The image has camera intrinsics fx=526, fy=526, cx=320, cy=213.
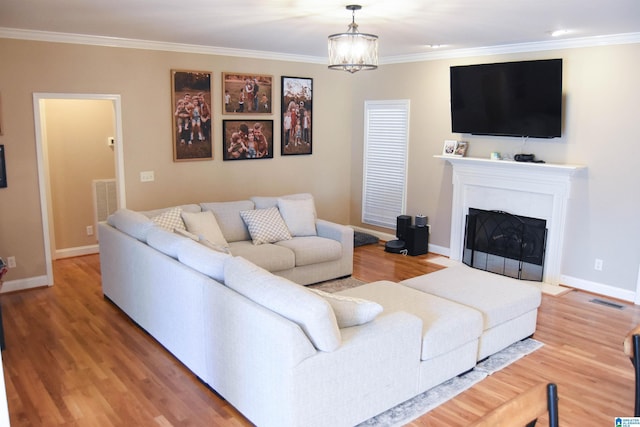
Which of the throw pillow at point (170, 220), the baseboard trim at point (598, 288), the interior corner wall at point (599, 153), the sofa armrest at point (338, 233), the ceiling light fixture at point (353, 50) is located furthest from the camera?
the sofa armrest at point (338, 233)

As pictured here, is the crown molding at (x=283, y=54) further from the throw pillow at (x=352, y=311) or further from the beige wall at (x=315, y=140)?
the throw pillow at (x=352, y=311)

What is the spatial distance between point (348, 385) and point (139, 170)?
13.4 ft

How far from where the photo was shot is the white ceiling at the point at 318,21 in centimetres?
377

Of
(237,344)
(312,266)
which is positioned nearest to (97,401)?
(237,344)

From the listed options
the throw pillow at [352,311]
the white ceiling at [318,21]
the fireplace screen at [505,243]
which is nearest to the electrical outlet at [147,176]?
the white ceiling at [318,21]

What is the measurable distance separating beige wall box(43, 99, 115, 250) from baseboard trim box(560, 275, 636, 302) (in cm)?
557

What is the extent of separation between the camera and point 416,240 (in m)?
6.85

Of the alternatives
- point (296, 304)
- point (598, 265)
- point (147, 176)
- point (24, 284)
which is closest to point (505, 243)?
point (598, 265)

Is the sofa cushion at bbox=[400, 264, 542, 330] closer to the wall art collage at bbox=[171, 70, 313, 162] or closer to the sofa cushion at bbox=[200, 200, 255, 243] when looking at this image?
the sofa cushion at bbox=[200, 200, 255, 243]

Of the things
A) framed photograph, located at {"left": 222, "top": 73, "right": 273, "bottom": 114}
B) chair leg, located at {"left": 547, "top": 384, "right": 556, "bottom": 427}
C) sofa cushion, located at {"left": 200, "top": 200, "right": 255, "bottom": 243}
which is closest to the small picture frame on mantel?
framed photograph, located at {"left": 222, "top": 73, "right": 273, "bottom": 114}

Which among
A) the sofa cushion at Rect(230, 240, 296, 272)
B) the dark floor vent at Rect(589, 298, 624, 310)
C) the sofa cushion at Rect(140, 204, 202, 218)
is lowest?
the dark floor vent at Rect(589, 298, 624, 310)

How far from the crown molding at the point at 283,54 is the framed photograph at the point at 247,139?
85cm

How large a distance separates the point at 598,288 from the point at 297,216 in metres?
3.27

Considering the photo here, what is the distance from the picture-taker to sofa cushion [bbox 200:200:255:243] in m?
5.55
